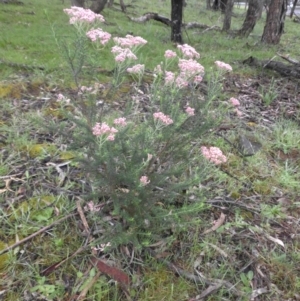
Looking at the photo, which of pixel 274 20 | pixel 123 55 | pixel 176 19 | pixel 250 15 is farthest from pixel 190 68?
pixel 250 15

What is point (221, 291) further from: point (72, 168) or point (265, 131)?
point (265, 131)

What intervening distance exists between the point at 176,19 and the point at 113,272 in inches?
243

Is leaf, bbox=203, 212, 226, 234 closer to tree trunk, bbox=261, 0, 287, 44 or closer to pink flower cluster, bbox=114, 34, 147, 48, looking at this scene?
pink flower cluster, bbox=114, 34, 147, 48

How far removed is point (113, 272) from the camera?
2059 mm

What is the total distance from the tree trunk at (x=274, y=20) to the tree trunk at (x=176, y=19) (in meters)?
2.25

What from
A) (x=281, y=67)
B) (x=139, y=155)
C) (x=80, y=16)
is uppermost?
(x=80, y=16)

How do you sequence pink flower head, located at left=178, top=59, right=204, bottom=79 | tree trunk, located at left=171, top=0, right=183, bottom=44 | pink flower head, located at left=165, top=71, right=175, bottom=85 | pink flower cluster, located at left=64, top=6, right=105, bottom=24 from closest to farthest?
1. pink flower cluster, located at left=64, top=6, right=105, bottom=24
2. pink flower head, located at left=178, top=59, right=204, bottom=79
3. pink flower head, located at left=165, top=71, right=175, bottom=85
4. tree trunk, located at left=171, top=0, right=183, bottom=44

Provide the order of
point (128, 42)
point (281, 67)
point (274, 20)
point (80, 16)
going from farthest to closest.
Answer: point (274, 20) < point (281, 67) < point (128, 42) < point (80, 16)

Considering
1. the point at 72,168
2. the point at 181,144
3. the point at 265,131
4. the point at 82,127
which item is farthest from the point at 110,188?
the point at 265,131

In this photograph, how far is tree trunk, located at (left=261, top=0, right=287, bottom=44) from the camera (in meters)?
7.84

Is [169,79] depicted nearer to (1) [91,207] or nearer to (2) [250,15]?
(1) [91,207]

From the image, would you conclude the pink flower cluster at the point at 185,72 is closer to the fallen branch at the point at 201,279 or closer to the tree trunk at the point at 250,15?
the fallen branch at the point at 201,279

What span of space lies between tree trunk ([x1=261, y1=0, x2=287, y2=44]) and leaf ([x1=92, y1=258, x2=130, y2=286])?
7.49 meters

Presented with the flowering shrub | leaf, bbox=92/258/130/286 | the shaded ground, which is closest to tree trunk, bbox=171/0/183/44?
the shaded ground
